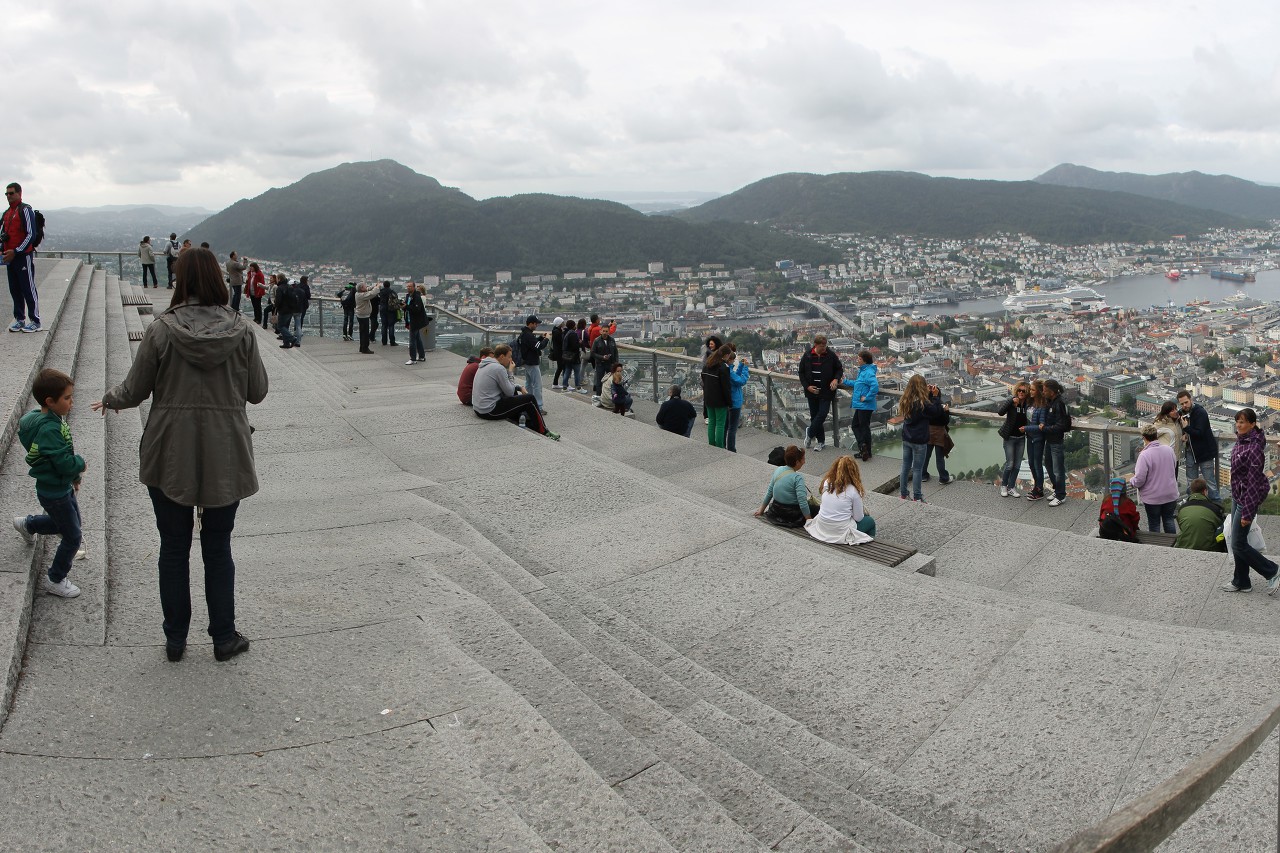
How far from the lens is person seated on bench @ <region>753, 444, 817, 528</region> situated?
802 cm

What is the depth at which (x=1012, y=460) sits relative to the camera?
10.7 m

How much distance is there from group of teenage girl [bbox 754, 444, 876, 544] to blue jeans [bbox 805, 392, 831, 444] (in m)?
4.19

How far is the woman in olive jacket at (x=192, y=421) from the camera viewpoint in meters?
3.76

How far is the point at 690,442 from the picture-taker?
1109cm

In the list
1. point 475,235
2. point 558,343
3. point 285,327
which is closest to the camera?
point 558,343

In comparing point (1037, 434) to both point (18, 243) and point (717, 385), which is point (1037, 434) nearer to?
point (717, 385)

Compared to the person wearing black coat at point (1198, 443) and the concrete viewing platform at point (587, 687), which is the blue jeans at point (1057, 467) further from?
the concrete viewing platform at point (587, 687)

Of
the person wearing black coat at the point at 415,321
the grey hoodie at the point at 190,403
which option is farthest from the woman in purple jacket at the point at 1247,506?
the person wearing black coat at the point at 415,321

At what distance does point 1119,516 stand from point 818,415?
4.32m

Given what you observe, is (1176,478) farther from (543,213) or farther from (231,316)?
(543,213)

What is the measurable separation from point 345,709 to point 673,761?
4.08 feet

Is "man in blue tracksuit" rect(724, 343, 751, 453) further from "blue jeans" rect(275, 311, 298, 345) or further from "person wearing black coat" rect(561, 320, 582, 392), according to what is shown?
→ "blue jeans" rect(275, 311, 298, 345)

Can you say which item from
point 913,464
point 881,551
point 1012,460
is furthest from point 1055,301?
point 881,551

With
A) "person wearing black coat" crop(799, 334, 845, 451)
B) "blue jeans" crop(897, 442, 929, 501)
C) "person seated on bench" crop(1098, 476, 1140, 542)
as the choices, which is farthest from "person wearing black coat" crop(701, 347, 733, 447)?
"person seated on bench" crop(1098, 476, 1140, 542)
